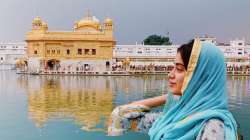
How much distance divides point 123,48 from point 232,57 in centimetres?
1146

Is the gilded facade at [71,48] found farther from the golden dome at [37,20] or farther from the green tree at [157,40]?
the green tree at [157,40]

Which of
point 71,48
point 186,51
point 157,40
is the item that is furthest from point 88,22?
point 186,51

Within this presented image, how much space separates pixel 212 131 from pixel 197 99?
106mm

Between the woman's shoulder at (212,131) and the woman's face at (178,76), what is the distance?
16 cm

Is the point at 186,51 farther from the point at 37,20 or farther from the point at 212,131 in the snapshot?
the point at 37,20

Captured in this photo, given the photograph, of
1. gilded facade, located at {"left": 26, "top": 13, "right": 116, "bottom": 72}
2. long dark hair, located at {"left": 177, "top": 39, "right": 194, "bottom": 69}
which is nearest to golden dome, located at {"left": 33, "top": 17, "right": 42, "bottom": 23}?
gilded facade, located at {"left": 26, "top": 13, "right": 116, "bottom": 72}

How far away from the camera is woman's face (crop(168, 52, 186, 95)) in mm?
1227

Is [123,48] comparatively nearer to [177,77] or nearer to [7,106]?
[7,106]

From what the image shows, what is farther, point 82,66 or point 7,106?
point 82,66

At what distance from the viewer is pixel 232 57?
47969 millimetres

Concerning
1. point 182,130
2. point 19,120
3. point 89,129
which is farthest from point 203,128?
point 19,120

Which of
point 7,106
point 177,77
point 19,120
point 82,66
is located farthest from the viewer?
point 82,66

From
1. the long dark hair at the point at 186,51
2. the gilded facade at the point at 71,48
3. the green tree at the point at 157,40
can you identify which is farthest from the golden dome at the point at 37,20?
the long dark hair at the point at 186,51

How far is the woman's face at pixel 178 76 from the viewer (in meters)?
1.23
